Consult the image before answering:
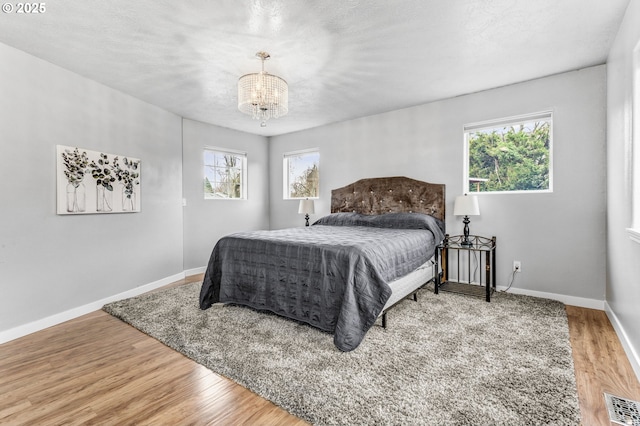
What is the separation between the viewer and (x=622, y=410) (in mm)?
1516

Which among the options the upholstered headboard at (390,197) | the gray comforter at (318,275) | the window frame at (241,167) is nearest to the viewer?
the gray comforter at (318,275)

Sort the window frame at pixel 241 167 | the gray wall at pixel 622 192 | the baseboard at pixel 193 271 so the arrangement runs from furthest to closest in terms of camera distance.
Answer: the window frame at pixel 241 167 → the baseboard at pixel 193 271 → the gray wall at pixel 622 192

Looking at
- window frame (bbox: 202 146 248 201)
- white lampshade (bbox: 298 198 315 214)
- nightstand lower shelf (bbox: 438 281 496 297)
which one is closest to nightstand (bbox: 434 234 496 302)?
nightstand lower shelf (bbox: 438 281 496 297)

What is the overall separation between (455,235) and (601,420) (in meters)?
2.44

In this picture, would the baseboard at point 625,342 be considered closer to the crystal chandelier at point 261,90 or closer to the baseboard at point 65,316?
the crystal chandelier at point 261,90

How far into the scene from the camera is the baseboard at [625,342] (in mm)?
1830

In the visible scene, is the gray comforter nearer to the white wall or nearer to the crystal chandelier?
the white wall

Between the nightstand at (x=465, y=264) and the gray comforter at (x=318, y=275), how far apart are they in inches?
19.0

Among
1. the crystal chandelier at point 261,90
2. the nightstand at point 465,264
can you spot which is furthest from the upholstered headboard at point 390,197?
the crystal chandelier at point 261,90

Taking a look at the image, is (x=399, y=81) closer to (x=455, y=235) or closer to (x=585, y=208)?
(x=455, y=235)

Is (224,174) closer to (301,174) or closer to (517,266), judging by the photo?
(301,174)

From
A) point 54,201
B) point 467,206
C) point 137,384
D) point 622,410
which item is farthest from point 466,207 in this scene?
point 54,201

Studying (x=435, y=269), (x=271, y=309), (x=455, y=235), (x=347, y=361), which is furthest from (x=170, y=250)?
(x=455, y=235)

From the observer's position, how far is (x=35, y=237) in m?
2.62
